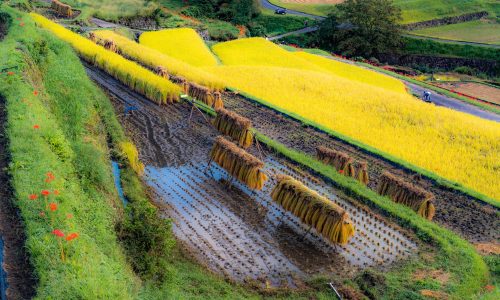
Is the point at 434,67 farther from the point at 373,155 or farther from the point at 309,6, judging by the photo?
the point at 373,155

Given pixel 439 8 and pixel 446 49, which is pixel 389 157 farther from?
pixel 439 8

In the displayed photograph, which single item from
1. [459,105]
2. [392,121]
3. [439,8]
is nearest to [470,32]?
[439,8]

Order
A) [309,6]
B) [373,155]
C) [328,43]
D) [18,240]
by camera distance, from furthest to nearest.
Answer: [309,6] < [328,43] < [373,155] < [18,240]

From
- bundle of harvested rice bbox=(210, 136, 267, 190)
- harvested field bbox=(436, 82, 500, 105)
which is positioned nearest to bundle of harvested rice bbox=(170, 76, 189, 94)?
bundle of harvested rice bbox=(210, 136, 267, 190)

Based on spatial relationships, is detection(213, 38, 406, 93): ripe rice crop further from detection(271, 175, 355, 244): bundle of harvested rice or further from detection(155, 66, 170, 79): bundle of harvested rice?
detection(271, 175, 355, 244): bundle of harvested rice

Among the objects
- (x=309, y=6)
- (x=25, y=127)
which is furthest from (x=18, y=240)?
(x=309, y=6)

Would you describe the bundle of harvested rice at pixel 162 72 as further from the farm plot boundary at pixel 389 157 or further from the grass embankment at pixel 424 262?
the grass embankment at pixel 424 262
